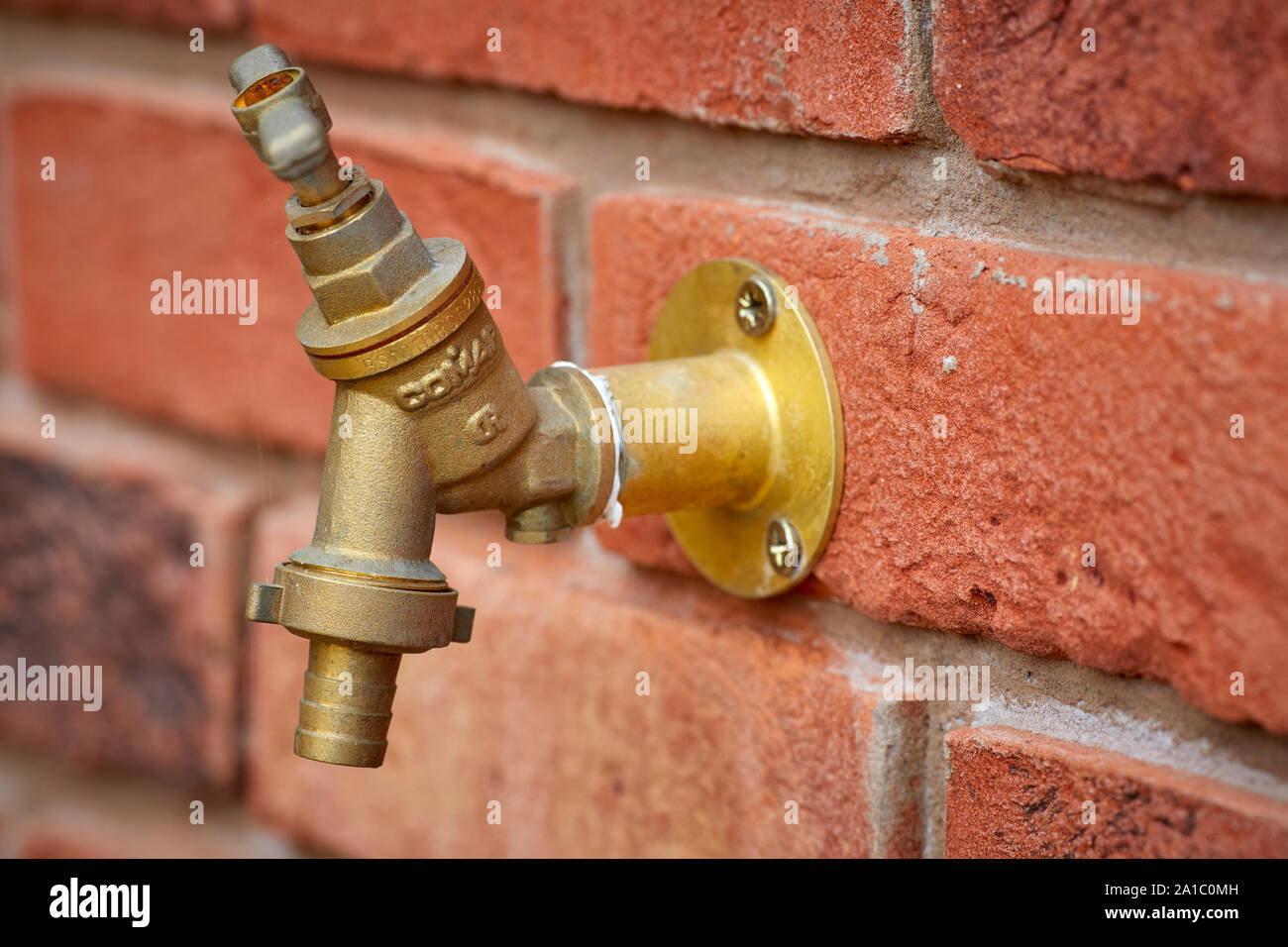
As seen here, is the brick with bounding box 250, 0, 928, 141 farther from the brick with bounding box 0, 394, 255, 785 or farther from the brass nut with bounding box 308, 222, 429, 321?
the brick with bounding box 0, 394, 255, 785

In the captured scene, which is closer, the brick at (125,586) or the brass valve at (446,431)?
the brass valve at (446,431)

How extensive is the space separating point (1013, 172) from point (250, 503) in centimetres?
49

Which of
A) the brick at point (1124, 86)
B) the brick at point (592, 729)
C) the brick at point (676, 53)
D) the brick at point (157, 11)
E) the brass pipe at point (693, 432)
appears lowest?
the brick at point (592, 729)

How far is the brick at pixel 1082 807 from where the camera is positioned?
1.41 ft

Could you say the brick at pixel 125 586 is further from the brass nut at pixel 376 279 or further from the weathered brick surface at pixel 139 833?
the brass nut at pixel 376 279

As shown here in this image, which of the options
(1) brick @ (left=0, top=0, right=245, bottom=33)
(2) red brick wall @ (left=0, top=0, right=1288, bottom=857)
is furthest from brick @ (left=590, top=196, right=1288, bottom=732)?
(1) brick @ (left=0, top=0, right=245, bottom=33)

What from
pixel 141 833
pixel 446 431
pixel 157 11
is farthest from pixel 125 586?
pixel 446 431

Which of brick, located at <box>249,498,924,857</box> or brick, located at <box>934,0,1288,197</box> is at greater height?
brick, located at <box>934,0,1288,197</box>

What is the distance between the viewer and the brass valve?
448 mm

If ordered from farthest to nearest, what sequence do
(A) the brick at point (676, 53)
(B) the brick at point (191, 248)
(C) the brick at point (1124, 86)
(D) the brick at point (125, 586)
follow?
(D) the brick at point (125, 586) < (B) the brick at point (191, 248) < (A) the brick at point (676, 53) < (C) the brick at point (1124, 86)

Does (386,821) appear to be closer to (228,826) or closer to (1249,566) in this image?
(228,826)

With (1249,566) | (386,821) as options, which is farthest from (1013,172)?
(386,821)

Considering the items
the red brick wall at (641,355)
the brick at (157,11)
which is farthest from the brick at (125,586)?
the brick at (157,11)
